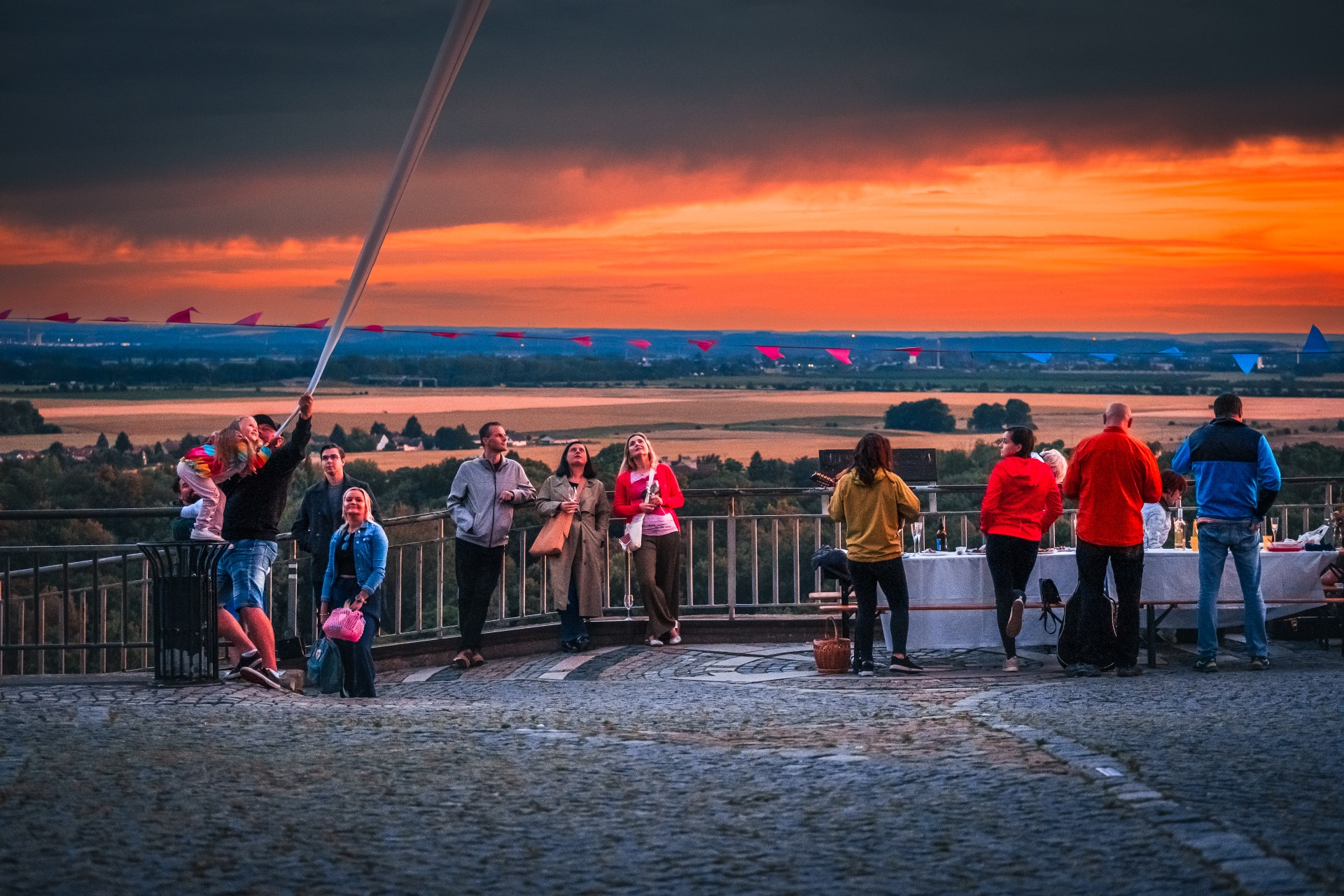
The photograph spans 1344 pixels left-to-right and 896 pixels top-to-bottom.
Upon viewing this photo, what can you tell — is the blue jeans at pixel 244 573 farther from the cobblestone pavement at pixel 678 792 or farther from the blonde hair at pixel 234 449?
the cobblestone pavement at pixel 678 792

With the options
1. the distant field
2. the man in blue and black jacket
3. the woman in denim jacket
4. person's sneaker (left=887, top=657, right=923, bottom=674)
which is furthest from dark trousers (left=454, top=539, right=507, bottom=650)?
the distant field

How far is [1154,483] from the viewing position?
10.7m

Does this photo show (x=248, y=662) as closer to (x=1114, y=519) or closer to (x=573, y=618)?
(x=573, y=618)

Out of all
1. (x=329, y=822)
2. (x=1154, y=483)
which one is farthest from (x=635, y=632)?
(x=329, y=822)

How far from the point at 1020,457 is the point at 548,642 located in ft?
16.1

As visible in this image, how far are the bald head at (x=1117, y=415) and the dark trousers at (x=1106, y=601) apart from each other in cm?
88

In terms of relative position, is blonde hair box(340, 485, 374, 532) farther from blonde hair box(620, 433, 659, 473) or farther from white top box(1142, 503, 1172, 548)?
white top box(1142, 503, 1172, 548)

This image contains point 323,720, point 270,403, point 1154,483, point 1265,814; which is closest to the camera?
point 1265,814

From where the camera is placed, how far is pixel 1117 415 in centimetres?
1078

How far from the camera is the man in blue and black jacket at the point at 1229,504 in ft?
36.0

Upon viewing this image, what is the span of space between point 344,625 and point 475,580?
102 inches

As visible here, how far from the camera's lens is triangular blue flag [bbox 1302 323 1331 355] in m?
15.2

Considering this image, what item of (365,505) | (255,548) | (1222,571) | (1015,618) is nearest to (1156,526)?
(1222,571)

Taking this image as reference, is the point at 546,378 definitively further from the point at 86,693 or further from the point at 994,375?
the point at 86,693
